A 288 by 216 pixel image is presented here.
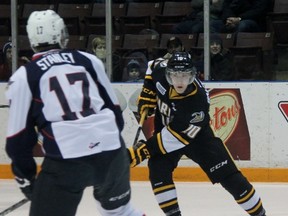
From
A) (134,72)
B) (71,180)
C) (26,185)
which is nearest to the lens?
(71,180)

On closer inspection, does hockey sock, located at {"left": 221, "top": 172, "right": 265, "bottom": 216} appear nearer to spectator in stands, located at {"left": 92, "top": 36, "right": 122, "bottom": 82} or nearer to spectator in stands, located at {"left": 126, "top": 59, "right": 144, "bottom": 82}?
spectator in stands, located at {"left": 126, "top": 59, "right": 144, "bottom": 82}

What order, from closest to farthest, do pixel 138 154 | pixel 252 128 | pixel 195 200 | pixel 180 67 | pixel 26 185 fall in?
1. pixel 26 185
2. pixel 180 67
3. pixel 138 154
4. pixel 195 200
5. pixel 252 128

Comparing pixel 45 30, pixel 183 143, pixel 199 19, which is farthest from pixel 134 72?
Result: pixel 45 30

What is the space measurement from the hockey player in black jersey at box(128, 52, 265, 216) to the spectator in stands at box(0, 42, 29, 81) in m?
3.35

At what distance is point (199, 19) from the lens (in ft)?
26.6

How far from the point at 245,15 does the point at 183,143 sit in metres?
3.26

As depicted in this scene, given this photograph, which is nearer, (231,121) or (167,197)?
(167,197)

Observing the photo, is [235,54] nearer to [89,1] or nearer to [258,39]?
[258,39]

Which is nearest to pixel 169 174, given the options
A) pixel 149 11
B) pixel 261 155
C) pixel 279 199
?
pixel 279 199

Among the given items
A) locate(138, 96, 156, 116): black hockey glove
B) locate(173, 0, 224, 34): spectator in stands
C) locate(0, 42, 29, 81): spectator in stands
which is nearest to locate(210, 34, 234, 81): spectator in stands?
locate(173, 0, 224, 34): spectator in stands

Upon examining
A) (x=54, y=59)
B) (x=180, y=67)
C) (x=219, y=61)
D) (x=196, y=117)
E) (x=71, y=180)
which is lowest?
(x=219, y=61)

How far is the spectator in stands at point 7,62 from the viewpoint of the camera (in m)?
8.36

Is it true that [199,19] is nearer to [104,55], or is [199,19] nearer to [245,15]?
[245,15]

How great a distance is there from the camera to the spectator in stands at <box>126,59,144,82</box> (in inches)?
317
